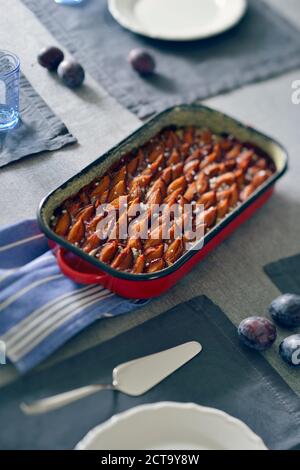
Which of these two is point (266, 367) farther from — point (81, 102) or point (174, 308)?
point (81, 102)

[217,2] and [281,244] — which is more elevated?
[217,2]

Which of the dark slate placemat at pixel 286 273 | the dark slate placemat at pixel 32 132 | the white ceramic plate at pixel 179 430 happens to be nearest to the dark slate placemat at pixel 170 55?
the dark slate placemat at pixel 32 132

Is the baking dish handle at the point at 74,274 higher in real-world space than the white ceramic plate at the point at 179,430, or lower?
higher

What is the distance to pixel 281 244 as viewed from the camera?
0.87 m

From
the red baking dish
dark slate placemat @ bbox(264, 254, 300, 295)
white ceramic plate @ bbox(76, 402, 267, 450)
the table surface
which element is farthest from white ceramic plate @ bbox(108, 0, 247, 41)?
white ceramic plate @ bbox(76, 402, 267, 450)

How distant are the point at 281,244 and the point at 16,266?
1.12 ft

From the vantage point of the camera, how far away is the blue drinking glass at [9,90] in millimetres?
815

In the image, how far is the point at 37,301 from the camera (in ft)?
2.29

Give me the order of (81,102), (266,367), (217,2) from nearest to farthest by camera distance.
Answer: (266,367), (81,102), (217,2)

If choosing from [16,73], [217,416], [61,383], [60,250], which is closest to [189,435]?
[217,416]

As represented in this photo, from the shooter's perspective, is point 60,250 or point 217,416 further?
point 60,250

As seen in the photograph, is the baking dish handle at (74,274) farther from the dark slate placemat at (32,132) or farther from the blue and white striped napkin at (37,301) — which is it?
the dark slate placemat at (32,132)

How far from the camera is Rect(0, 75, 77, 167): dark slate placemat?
83 centimetres

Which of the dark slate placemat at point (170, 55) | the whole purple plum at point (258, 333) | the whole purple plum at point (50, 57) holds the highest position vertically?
the whole purple plum at point (50, 57)
